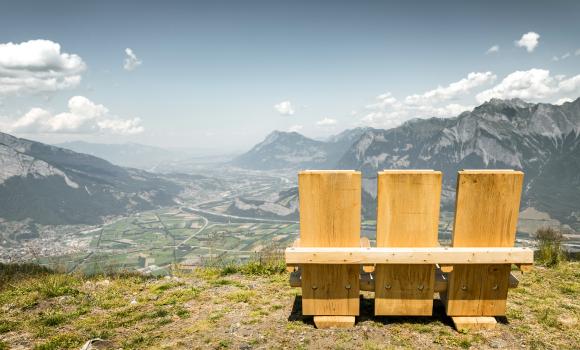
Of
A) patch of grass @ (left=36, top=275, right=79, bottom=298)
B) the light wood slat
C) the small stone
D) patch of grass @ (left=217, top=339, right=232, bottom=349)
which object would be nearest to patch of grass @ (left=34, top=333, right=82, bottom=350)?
patch of grass @ (left=217, top=339, right=232, bottom=349)

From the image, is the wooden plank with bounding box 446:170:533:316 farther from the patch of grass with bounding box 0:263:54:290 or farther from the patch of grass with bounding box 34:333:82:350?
the patch of grass with bounding box 0:263:54:290

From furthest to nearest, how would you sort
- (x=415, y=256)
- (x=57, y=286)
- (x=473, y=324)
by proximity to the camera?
1. (x=57, y=286)
2. (x=473, y=324)
3. (x=415, y=256)

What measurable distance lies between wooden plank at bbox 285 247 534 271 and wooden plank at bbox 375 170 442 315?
16 centimetres

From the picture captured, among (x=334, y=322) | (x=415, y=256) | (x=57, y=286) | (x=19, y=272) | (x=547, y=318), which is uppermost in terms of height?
(x=415, y=256)

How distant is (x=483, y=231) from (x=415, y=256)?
3.05 ft

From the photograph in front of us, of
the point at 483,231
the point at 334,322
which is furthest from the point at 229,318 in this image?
the point at 483,231

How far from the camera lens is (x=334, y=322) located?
4.32 meters

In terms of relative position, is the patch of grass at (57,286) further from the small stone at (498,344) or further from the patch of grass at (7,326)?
the small stone at (498,344)

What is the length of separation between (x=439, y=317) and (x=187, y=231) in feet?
542

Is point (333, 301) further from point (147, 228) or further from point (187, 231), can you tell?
point (147, 228)

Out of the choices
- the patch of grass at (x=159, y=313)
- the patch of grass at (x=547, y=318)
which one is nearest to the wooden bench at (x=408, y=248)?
the patch of grass at (x=547, y=318)

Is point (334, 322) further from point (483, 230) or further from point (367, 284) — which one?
point (483, 230)

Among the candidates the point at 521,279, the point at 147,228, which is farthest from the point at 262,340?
the point at 147,228

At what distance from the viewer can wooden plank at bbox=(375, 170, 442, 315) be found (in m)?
3.99
